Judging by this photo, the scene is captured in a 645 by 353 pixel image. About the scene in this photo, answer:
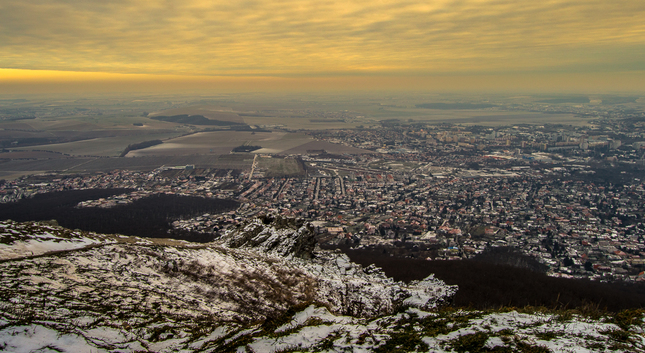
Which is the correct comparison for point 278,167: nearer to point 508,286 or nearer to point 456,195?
point 456,195

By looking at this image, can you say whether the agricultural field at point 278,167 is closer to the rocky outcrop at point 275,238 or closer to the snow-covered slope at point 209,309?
the rocky outcrop at point 275,238

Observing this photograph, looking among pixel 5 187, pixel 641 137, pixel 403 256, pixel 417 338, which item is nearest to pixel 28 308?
pixel 417 338

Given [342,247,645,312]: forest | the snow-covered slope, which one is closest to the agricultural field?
[342,247,645,312]: forest

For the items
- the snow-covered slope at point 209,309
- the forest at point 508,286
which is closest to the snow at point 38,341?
the snow-covered slope at point 209,309

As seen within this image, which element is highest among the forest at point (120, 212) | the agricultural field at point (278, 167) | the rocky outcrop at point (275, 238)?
the rocky outcrop at point (275, 238)

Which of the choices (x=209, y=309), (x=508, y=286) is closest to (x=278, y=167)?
(x=508, y=286)

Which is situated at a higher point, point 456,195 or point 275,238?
point 275,238

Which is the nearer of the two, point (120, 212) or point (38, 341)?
point (38, 341)

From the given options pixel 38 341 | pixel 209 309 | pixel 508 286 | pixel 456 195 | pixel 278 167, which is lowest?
pixel 456 195

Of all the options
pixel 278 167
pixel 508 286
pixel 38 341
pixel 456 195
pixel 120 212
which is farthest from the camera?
pixel 278 167
